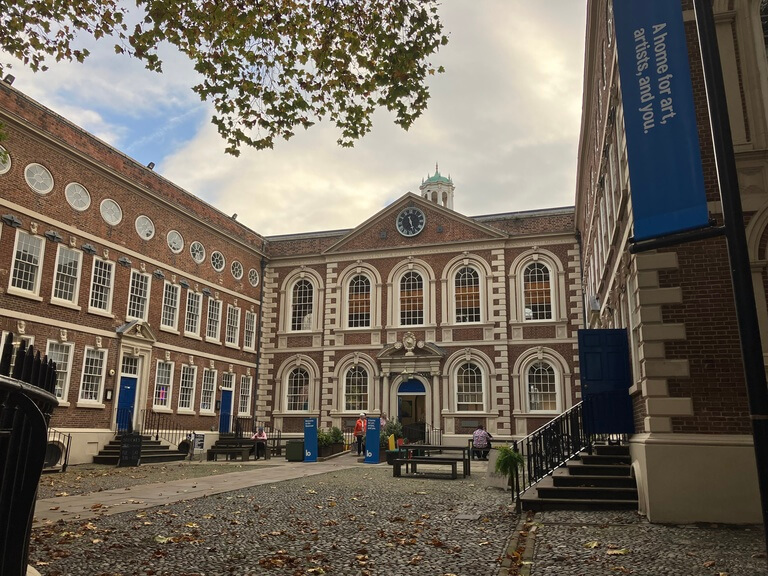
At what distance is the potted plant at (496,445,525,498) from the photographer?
38.7 ft

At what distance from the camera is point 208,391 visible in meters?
29.2

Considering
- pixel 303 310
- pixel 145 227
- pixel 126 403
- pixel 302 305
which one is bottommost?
pixel 126 403

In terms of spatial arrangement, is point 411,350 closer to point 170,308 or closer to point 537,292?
point 537,292

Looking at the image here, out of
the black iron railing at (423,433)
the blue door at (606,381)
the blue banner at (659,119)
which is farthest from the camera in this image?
the black iron railing at (423,433)

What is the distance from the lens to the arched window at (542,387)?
93.2ft

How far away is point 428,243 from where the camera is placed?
31547 mm

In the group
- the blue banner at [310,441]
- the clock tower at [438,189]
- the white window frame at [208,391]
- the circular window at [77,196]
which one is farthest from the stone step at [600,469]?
the clock tower at [438,189]

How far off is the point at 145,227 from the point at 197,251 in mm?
3479

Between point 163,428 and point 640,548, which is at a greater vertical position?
point 163,428

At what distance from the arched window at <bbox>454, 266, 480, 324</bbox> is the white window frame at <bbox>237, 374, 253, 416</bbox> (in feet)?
36.3

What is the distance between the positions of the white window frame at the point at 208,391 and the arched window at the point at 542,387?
47.2 ft

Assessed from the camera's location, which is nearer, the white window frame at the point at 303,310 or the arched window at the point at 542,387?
the arched window at the point at 542,387

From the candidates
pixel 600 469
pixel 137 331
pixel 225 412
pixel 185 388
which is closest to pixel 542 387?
pixel 225 412

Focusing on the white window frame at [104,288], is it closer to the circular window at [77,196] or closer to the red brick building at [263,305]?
the red brick building at [263,305]
